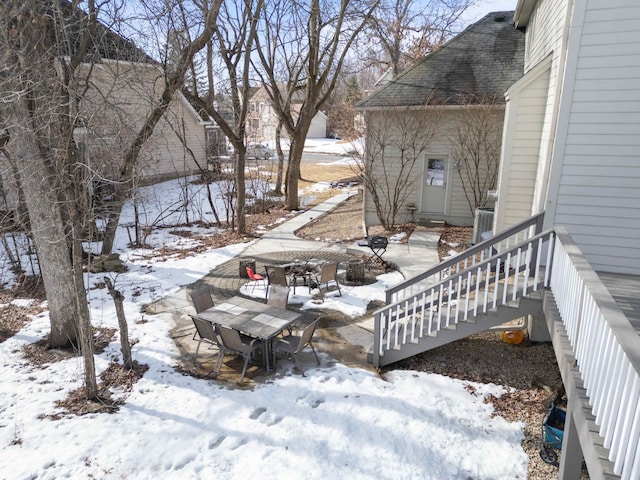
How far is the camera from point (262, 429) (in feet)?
15.9

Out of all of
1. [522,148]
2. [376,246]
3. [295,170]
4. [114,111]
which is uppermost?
[114,111]

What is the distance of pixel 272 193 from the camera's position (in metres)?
22.4

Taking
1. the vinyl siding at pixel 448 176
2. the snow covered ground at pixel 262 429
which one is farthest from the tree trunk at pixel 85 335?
the vinyl siding at pixel 448 176

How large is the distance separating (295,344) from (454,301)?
2603 millimetres

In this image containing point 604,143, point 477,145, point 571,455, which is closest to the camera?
point 571,455

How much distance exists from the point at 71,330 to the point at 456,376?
6079 mm

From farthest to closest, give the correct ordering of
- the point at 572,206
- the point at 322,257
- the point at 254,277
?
the point at 322,257, the point at 254,277, the point at 572,206

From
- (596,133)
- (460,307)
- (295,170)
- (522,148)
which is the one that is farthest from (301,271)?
(295,170)

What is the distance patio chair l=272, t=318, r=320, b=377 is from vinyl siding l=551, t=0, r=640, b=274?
4.05 metres

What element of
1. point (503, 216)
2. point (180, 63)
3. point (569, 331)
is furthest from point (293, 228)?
point (569, 331)

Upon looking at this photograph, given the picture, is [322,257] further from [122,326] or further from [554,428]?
[554,428]

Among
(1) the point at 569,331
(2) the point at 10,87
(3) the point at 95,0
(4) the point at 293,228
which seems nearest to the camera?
(1) the point at 569,331

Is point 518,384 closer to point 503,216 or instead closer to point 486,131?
point 503,216

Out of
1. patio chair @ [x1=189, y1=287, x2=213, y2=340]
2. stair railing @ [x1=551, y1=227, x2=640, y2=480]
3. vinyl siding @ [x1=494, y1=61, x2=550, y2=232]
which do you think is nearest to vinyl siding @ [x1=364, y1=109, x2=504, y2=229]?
vinyl siding @ [x1=494, y1=61, x2=550, y2=232]
